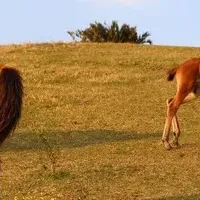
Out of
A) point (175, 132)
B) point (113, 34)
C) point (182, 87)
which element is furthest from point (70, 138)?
point (113, 34)

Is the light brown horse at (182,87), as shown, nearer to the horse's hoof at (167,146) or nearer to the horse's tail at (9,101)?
the horse's hoof at (167,146)

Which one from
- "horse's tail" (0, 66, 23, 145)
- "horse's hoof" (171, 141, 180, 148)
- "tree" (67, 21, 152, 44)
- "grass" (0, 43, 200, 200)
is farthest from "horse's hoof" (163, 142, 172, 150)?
"tree" (67, 21, 152, 44)

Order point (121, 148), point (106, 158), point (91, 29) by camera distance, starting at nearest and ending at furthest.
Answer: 1. point (106, 158)
2. point (121, 148)
3. point (91, 29)

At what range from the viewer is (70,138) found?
1402 centimetres

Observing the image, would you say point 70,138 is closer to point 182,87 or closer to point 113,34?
point 182,87

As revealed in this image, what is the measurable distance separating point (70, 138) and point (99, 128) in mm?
1300

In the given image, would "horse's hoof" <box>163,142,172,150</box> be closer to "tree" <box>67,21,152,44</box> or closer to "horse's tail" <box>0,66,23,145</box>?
"horse's tail" <box>0,66,23,145</box>

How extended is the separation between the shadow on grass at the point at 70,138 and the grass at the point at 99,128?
19mm

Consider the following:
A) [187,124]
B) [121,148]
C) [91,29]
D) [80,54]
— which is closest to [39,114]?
[187,124]

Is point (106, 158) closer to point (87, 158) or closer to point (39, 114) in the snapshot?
point (87, 158)

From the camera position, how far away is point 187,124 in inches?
610

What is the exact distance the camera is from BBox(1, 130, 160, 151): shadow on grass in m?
13.1

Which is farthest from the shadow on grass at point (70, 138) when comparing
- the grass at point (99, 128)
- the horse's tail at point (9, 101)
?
the horse's tail at point (9, 101)

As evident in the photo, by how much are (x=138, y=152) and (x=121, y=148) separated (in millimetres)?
480
